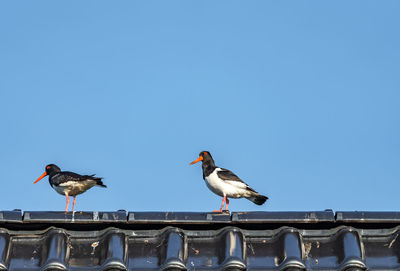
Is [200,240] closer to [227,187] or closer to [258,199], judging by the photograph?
[227,187]

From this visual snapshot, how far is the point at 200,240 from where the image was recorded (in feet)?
15.3

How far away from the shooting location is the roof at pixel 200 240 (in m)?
4.38

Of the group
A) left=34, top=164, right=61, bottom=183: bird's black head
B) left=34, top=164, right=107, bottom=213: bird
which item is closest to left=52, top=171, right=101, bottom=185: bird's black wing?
left=34, top=164, right=107, bottom=213: bird

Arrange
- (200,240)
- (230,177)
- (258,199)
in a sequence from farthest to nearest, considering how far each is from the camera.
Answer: (258,199), (230,177), (200,240)

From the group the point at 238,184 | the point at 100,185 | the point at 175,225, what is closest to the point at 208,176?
the point at 238,184

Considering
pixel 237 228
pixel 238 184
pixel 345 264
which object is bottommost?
pixel 345 264

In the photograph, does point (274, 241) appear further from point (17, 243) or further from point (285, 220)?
point (17, 243)

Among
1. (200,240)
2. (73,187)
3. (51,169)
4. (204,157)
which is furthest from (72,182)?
(200,240)

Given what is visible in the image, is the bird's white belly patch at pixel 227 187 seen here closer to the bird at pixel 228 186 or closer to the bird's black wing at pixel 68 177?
the bird at pixel 228 186

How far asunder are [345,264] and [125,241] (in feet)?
4.41

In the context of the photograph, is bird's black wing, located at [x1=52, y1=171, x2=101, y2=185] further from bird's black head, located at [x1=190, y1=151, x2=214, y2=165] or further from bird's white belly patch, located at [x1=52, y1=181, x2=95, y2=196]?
bird's black head, located at [x1=190, y1=151, x2=214, y2=165]

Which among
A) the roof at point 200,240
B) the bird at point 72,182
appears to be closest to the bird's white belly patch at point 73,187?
the bird at point 72,182

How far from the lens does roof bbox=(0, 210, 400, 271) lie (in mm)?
4383

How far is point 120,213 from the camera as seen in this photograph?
4.71m
